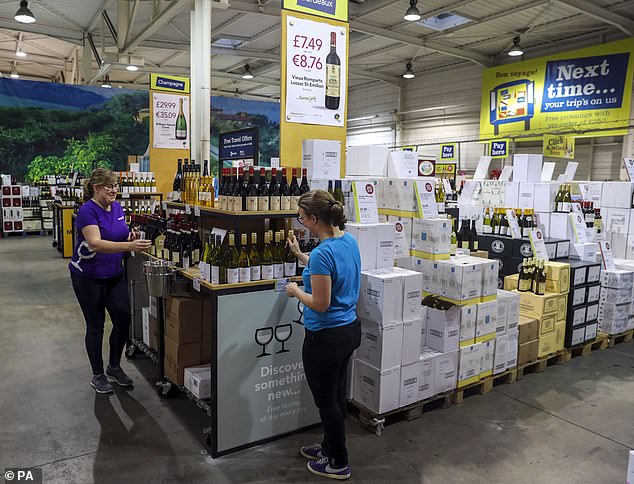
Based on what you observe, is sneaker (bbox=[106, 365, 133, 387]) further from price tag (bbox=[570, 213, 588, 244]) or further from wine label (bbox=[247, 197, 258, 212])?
price tag (bbox=[570, 213, 588, 244])

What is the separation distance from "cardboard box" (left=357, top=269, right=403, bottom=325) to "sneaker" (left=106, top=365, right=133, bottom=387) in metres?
1.94

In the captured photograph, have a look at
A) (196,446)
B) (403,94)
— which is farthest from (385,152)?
(403,94)

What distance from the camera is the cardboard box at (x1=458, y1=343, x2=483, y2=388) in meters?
3.73

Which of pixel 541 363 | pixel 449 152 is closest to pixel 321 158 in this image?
pixel 541 363

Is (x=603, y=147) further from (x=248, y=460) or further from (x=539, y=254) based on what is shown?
(x=248, y=460)

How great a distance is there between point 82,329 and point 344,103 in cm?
376

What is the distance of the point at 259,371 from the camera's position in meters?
3.00

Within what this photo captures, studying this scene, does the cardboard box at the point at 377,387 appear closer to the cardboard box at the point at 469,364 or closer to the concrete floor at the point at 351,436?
the concrete floor at the point at 351,436

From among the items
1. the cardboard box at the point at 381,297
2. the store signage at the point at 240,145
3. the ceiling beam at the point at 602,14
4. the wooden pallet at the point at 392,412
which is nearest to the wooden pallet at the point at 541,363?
the wooden pallet at the point at 392,412

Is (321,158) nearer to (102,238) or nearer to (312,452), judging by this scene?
(102,238)

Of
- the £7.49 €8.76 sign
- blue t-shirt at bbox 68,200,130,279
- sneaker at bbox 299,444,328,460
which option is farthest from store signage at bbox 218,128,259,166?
sneaker at bbox 299,444,328,460

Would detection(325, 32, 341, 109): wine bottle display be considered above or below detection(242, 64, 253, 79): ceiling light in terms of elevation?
below

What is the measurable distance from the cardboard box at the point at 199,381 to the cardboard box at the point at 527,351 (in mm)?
2612

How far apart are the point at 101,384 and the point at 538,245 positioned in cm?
400
